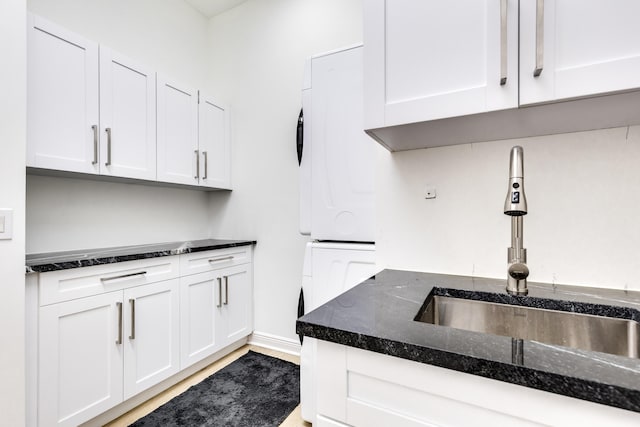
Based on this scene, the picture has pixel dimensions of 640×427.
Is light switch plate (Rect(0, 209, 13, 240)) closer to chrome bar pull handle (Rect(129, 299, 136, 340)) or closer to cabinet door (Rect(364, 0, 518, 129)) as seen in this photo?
chrome bar pull handle (Rect(129, 299, 136, 340))

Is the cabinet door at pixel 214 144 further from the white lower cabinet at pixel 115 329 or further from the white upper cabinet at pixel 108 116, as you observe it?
the white lower cabinet at pixel 115 329

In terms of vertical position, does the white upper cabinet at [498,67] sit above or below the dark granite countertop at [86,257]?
above

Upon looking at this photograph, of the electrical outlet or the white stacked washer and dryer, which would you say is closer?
the electrical outlet

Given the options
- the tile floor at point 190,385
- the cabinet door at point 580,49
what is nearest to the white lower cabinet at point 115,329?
the tile floor at point 190,385

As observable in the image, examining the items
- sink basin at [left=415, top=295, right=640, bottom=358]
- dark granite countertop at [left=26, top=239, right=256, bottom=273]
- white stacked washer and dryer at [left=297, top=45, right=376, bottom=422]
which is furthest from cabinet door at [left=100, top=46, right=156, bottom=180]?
sink basin at [left=415, top=295, right=640, bottom=358]

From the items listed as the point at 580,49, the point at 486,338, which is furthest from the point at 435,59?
the point at 486,338

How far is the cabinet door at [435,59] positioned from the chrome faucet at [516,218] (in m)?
0.19

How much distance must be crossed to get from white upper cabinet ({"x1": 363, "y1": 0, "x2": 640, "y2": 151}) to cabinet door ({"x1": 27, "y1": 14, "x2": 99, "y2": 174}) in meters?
1.60

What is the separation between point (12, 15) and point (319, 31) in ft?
5.88

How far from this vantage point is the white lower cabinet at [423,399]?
0.50m

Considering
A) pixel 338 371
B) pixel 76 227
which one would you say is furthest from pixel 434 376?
pixel 76 227

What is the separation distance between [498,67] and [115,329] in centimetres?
204

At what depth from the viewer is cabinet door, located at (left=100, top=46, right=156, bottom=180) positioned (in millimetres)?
1800

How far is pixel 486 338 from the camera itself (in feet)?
2.06
